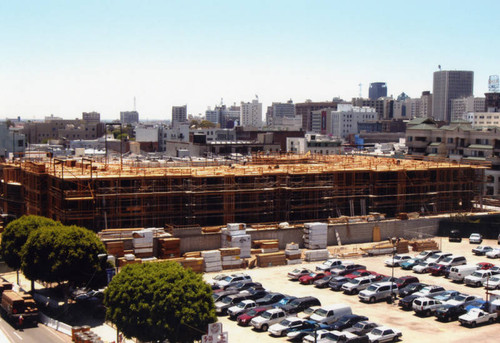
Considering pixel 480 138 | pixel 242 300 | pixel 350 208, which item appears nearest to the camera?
pixel 242 300

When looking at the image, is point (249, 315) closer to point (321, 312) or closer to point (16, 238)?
point (321, 312)

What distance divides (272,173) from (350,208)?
1041 cm

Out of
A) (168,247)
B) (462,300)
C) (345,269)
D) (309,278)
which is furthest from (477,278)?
(168,247)

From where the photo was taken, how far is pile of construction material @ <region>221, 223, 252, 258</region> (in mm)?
55938

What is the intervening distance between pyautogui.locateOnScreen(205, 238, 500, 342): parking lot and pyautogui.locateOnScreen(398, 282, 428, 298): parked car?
1.80 metres

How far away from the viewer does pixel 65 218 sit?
2163 inches

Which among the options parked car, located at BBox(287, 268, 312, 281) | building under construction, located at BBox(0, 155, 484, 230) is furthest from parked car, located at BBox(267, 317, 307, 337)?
building under construction, located at BBox(0, 155, 484, 230)

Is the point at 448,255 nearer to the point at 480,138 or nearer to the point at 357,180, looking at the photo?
the point at 357,180

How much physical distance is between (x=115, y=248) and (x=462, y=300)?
26.6 meters

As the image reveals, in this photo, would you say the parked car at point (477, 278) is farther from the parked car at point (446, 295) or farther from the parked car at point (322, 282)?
the parked car at point (322, 282)

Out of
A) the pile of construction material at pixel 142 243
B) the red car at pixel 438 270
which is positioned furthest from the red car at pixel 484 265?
the pile of construction material at pixel 142 243

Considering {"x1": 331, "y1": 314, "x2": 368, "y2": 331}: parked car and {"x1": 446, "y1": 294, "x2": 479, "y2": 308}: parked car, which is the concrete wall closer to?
{"x1": 446, "y1": 294, "x2": 479, "y2": 308}: parked car

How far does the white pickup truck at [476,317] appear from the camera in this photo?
3950 centimetres

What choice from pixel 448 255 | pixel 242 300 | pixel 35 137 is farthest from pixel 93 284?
pixel 35 137
